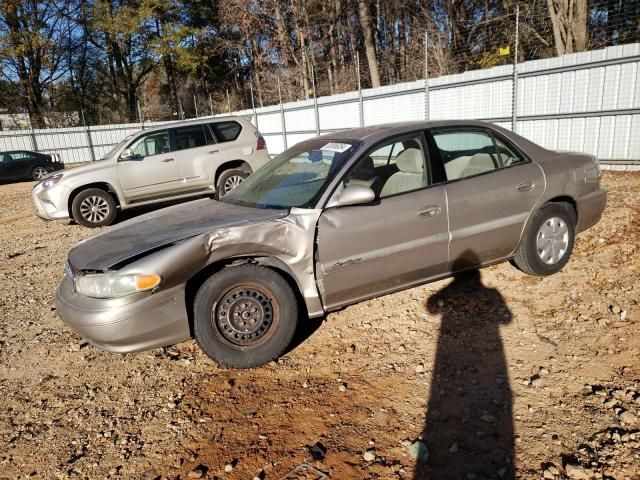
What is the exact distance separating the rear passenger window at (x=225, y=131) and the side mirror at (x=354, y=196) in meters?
6.48

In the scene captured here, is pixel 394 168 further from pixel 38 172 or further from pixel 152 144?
pixel 38 172

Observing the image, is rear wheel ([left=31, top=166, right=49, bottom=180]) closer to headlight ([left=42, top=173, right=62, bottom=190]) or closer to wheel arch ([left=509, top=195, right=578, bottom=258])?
headlight ([left=42, top=173, right=62, bottom=190])

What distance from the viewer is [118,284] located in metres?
2.96

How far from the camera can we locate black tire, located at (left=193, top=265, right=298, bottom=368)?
10.3 feet

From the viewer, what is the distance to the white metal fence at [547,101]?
337 inches

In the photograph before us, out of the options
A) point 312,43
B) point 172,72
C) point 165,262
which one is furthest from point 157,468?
point 172,72

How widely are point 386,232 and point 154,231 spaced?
1.70m

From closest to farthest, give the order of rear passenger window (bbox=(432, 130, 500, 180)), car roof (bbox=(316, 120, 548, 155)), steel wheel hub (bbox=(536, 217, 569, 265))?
1. car roof (bbox=(316, 120, 548, 155))
2. rear passenger window (bbox=(432, 130, 500, 180))
3. steel wheel hub (bbox=(536, 217, 569, 265))

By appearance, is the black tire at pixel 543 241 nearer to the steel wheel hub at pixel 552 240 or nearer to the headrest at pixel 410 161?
the steel wheel hub at pixel 552 240

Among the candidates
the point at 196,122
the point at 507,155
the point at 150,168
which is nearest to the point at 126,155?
the point at 150,168

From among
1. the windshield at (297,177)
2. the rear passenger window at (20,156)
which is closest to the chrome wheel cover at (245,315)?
the windshield at (297,177)

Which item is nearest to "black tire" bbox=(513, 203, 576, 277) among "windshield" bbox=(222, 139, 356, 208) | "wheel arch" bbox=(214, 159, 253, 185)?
"windshield" bbox=(222, 139, 356, 208)

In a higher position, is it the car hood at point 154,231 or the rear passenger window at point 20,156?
the car hood at point 154,231

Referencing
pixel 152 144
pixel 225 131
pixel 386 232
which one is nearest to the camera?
pixel 386 232
